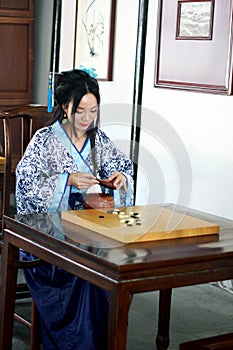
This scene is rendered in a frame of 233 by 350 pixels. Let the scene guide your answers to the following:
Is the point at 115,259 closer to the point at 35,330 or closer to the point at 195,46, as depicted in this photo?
the point at 35,330

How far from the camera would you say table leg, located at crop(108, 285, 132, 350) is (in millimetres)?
2160

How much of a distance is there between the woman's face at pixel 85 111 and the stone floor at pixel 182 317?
99cm

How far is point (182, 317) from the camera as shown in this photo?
3.83m

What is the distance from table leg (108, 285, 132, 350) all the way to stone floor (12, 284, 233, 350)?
1.16 metres

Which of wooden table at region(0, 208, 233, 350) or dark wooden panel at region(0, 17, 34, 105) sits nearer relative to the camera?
wooden table at region(0, 208, 233, 350)

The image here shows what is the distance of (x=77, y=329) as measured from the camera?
2.84 meters

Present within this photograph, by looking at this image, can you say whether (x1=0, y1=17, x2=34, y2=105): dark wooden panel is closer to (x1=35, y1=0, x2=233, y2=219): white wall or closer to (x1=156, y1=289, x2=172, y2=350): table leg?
(x1=35, y1=0, x2=233, y2=219): white wall

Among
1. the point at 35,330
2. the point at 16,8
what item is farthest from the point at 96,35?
the point at 35,330

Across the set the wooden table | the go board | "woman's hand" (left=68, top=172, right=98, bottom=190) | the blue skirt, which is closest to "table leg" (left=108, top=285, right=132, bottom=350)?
the wooden table

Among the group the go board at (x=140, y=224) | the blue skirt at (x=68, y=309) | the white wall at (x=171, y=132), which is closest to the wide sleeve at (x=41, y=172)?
the blue skirt at (x=68, y=309)

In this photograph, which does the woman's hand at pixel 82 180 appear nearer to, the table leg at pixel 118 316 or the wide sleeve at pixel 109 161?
the wide sleeve at pixel 109 161

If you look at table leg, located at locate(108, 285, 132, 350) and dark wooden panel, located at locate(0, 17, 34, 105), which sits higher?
dark wooden panel, located at locate(0, 17, 34, 105)

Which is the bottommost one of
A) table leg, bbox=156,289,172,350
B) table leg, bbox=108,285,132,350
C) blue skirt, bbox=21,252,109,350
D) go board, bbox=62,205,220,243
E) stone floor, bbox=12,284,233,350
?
stone floor, bbox=12,284,233,350

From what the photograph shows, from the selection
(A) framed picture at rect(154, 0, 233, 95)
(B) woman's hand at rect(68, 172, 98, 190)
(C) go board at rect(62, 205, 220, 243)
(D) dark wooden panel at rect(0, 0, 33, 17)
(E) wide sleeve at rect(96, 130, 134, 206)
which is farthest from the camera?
(D) dark wooden panel at rect(0, 0, 33, 17)
